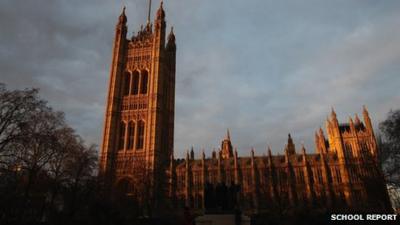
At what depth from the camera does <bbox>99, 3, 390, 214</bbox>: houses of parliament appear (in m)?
51.0

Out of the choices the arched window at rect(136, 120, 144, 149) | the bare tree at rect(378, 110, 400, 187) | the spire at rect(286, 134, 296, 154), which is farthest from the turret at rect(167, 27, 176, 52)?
the bare tree at rect(378, 110, 400, 187)

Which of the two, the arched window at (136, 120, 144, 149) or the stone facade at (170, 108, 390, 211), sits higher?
the arched window at (136, 120, 144, 149)

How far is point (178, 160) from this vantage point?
62469 mm

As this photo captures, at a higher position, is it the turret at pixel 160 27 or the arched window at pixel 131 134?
the turret at pixel 160 27

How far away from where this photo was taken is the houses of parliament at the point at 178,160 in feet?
167

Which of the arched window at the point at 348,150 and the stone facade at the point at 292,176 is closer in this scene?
the stone facade at the point at 292,176

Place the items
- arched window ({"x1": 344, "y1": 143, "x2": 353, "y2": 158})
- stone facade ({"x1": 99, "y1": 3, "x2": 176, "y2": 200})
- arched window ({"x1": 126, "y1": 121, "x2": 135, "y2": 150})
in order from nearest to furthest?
stone facade ({"x1": 99, "y1": 3, "x2": 176, "y2": 200}) → arched window ({"x1": 344, "y1": 143, "x2": 353, "y2": 158}) → arched window ({"x1": 126, "y1": 121, "x2": 135, "y2": 150})

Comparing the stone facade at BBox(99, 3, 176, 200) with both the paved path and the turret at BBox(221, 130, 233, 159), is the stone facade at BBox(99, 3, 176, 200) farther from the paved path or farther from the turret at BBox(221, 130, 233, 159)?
the paved path

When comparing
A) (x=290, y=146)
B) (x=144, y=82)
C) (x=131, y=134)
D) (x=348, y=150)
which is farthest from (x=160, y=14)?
(x=348, y=150)

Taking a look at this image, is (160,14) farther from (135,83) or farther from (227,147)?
(227,147)

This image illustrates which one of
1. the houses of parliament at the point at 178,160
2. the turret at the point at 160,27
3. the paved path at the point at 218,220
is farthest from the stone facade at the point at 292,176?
the paved path at the point at 218,220

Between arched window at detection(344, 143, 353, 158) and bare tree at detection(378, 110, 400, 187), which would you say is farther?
arched window at detection(344, 143, 353, 158)

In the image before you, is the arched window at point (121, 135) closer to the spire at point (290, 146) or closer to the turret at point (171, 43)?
the turret at point (171, 43)

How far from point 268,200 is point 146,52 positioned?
4179 centimetres
